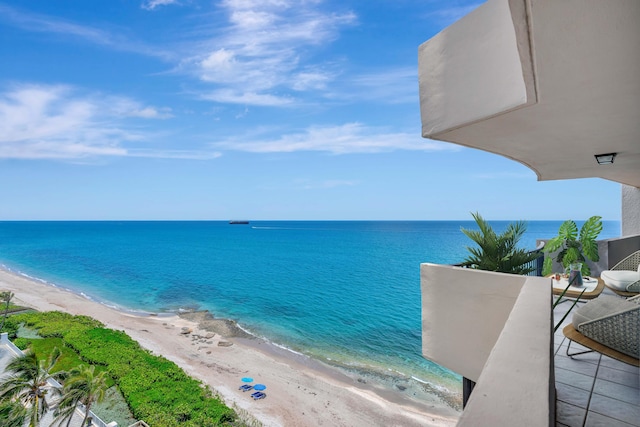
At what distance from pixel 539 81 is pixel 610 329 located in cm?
196

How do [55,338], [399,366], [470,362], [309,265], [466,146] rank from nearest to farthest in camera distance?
[470,362] → [466,146] → [399,366] → [55,338] → [309,265]

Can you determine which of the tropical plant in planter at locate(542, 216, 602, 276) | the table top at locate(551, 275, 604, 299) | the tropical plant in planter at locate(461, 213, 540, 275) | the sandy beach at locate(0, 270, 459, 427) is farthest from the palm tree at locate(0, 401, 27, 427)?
the tropical plant in planter at locate(542, 216, 602, 276)

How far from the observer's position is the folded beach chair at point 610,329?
236 cm

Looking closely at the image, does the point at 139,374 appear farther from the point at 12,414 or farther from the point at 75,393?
the point at 12,414

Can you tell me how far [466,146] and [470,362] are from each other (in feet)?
9.34

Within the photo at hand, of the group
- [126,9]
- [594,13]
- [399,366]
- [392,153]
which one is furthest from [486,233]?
[392,153]

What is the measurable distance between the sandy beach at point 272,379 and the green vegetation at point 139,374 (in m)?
0.92

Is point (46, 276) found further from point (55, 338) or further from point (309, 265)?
point (309, 265)

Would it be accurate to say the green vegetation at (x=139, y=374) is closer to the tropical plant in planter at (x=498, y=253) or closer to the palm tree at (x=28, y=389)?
the palm tree at (x=28, y=389)

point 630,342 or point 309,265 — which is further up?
point 630,342

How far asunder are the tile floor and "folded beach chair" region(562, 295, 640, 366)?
12.4 inches

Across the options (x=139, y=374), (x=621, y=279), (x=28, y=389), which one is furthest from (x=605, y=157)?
(x=139, y=374)

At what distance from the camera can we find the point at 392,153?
55.8 m

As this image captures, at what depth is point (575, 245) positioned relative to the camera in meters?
6.84
